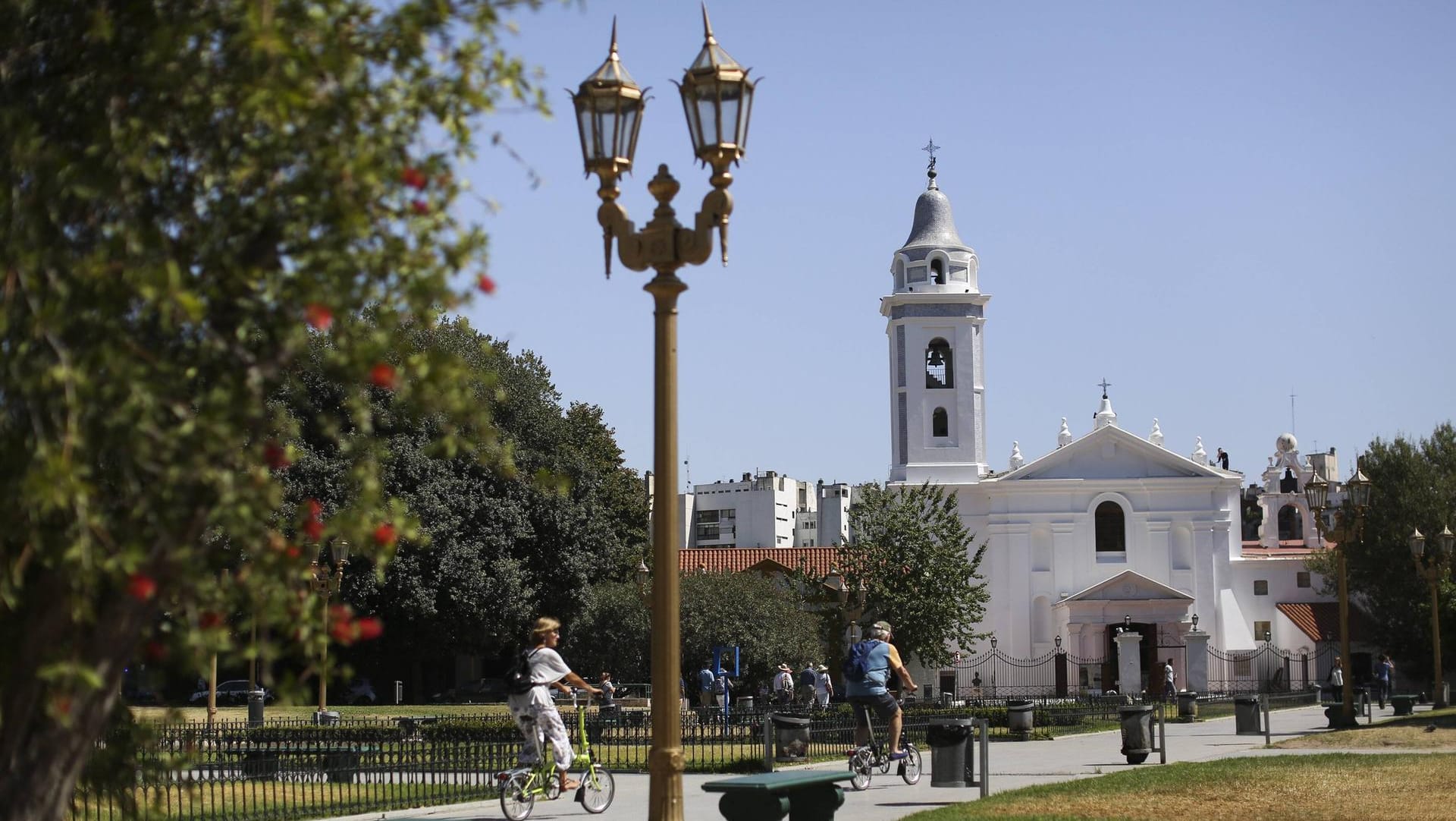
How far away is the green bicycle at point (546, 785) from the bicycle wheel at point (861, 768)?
9.95 ft

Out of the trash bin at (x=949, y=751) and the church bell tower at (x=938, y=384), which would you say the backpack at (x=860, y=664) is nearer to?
the trash bin at (x=949, y=751)

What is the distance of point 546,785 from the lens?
1379 centimetres

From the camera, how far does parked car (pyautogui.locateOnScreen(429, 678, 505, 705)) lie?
182 ft

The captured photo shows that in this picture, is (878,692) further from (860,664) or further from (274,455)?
(274,455)

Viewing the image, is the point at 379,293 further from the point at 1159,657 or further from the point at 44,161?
the point at 1159,657

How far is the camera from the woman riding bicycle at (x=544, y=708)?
13727mm

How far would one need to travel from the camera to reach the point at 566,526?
52.6 metres

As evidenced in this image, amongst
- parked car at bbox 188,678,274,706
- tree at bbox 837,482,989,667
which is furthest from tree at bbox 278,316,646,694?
tree at bbox 837,482,989,667

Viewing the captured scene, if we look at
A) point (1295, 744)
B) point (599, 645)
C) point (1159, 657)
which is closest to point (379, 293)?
point (1295, 744)

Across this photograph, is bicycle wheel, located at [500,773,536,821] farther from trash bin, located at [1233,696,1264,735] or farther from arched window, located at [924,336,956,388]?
arched window, located at [924,336,956,388]

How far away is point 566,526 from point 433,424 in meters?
6.86

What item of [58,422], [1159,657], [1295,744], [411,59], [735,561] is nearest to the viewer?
[58,422]

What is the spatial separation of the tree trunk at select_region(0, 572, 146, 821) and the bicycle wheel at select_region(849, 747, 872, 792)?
37.9ft

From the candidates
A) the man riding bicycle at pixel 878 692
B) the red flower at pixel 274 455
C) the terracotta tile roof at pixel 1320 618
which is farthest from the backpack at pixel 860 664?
the terracotta tile roof at pixel 1320 618
